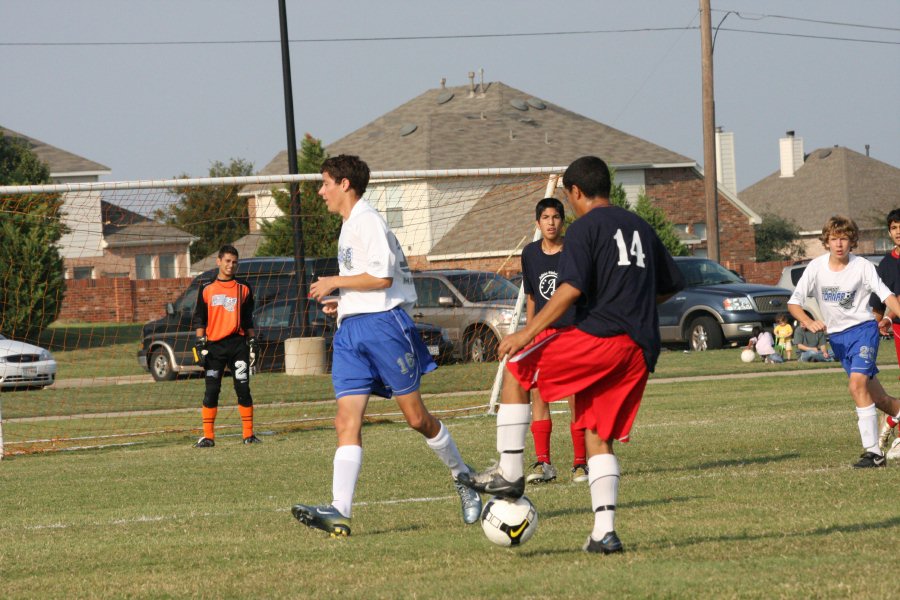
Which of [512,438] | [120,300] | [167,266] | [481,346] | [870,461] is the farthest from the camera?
[167,266]

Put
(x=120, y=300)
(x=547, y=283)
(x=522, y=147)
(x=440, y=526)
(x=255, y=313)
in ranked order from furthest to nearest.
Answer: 1. (x=522, y=147)
2. (x=120, y=300)
3. (x=255, y=313)
4. (x=547, y=283)
5. (x=440, y=526)

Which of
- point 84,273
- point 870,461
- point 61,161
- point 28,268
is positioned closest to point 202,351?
point 870,461

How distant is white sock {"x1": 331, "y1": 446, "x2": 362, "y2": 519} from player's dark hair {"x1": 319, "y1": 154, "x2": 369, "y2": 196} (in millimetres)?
1514

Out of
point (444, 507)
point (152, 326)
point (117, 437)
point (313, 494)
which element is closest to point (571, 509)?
point (444, 507)

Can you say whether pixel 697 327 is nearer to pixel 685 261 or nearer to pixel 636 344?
pixel 685 261

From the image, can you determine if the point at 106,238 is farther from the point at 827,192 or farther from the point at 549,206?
the point at 827,192

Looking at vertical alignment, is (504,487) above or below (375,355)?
below

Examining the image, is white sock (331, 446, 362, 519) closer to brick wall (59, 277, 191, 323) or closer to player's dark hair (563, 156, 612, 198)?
player's dark hair (563, 156, 612, 198)

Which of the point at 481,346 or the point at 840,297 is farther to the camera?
the point at 481,346

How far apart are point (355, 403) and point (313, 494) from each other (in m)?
2.15

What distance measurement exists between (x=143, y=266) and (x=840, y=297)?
3918 cm

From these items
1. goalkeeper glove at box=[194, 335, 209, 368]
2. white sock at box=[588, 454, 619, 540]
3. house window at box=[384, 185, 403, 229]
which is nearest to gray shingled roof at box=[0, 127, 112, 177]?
house window at box=[384, 185, 403, 229]

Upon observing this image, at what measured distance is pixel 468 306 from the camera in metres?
24.0

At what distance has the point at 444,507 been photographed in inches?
318
